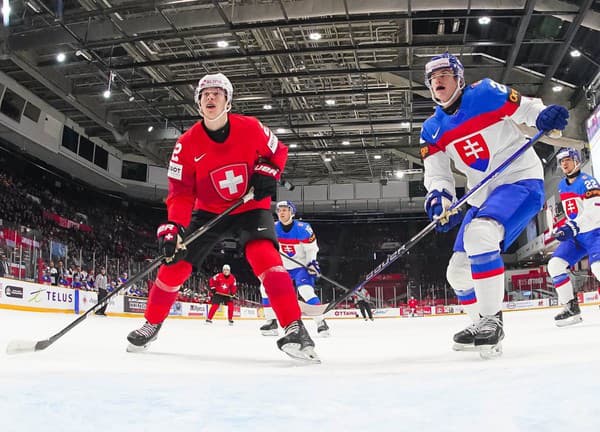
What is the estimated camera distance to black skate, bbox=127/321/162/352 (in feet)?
8.92

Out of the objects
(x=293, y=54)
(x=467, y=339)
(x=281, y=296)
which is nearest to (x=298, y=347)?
(x=281, y=296)

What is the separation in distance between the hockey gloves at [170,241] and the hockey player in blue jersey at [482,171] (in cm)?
123

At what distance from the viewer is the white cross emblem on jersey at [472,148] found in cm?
260

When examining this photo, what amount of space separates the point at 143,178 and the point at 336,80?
32.1ft

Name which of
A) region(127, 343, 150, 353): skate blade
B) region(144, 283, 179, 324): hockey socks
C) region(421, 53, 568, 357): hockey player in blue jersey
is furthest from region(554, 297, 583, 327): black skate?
region(127, 343, 150, 353): skate blade

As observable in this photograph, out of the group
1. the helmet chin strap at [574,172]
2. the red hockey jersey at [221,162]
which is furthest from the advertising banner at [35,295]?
the helmet chin strap at [574,172]

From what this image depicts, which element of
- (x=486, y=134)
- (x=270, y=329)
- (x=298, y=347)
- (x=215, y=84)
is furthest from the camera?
(x=270, y=329)

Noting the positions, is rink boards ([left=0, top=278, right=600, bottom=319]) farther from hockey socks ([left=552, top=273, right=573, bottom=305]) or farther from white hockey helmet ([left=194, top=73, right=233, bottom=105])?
hockey socks ([left=552, top=273, right=573, bottom=305])

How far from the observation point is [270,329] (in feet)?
18.6

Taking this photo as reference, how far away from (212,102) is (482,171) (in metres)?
1.37

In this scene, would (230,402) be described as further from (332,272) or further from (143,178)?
(332,272)

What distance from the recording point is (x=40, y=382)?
147cm

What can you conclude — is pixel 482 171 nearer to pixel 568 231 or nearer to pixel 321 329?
pixel 568 231

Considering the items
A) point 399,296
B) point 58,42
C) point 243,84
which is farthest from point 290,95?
point 399,296
